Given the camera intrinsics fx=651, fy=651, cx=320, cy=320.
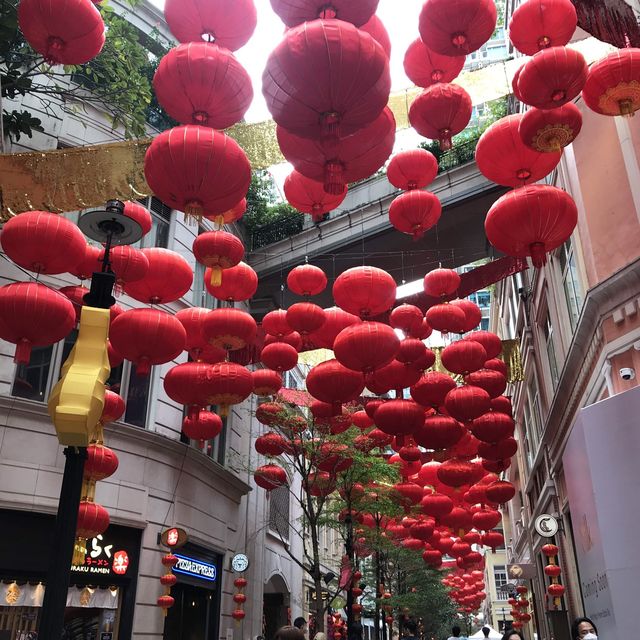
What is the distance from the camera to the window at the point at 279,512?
25.8 metres

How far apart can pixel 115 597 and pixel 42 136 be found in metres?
10.5

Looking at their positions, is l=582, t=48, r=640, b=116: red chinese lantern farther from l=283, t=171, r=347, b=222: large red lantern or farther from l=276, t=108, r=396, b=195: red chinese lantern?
l=283, t=171, r=347, b=222: large red lantern

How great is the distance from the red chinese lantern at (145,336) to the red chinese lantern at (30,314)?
0.73m

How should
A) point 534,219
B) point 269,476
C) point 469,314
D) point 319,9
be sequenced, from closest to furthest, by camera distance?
point 319,9 → point 534,219 → point 469,314 → point 269,476

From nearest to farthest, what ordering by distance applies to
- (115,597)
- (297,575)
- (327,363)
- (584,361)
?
(327,363) → (584,361) → (115,597) → (297,575)

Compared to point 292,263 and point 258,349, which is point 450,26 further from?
point 292,263

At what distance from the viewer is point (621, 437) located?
877 centimetres

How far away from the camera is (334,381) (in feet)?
34.1

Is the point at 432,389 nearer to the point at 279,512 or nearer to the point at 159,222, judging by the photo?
the point at 159,222

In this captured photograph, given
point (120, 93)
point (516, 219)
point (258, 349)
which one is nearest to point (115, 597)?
point (258, 349)

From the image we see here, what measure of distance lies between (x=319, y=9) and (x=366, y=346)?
5.07 metres

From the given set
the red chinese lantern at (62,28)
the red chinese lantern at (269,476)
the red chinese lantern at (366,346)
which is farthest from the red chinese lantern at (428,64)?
the red chinese lantern at (269,476)

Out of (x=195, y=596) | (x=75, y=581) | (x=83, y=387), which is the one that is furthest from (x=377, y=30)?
(x=195, y=596)

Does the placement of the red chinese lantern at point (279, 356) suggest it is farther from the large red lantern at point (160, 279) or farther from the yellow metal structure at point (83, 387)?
the yellow metal structure at point (83, 387)
